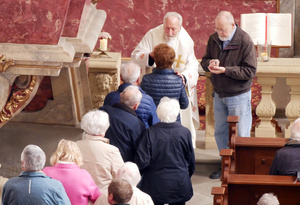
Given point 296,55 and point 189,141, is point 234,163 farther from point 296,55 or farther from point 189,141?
point 296,55

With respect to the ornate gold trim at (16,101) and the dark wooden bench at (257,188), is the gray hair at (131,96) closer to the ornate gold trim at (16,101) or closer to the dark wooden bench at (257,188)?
the ornate gold trim at (16,101)

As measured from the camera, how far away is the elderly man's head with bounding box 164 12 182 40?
814 centimetres

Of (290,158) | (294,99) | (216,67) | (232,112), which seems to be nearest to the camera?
(290,158)

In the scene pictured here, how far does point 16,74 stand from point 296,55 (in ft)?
26.0


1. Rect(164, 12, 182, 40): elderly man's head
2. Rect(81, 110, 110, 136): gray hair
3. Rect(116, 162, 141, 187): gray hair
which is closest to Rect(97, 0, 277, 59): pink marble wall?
Rect(164, 12, 182, 40): elderly man's head

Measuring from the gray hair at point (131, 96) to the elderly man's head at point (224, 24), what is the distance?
168 centimetres

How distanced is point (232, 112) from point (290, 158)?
1767 mm

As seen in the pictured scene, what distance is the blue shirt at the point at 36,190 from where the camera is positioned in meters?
4.99

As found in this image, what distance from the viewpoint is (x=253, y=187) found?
6219 mm

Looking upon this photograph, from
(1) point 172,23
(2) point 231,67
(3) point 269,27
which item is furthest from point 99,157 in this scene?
(3) point 269,27

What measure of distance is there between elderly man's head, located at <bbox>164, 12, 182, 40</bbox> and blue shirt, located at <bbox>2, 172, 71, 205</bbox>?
11.6ft

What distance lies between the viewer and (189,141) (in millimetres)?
6266

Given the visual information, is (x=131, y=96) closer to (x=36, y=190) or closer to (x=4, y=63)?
(x=4, y=63)

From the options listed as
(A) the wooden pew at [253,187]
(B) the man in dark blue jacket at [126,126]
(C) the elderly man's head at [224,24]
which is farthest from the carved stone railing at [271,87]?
(B) the man in dark blue jacket at [126,126]
